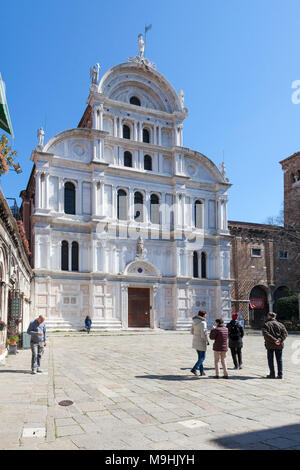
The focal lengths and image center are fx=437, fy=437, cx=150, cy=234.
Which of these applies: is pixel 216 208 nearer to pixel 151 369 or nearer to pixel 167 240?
pixel 167 240

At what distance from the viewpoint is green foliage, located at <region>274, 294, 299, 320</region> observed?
121 ft

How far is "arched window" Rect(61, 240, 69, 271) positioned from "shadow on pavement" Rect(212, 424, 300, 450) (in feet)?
88.3

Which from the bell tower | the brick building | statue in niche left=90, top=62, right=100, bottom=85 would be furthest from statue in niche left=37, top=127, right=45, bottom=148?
the bell tower

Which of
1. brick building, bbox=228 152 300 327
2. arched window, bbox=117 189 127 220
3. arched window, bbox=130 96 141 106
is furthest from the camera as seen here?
brick building, bbox=228 152 300 327

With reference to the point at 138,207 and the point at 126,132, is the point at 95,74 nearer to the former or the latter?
the point at 126,132

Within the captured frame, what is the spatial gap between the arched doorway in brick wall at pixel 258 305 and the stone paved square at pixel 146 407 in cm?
2803

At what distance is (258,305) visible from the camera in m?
41.4

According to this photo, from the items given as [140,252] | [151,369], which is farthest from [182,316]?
[151,369]

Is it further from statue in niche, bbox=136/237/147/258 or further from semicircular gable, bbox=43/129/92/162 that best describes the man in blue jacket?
semicircular gable, bbox=43/129/92/162

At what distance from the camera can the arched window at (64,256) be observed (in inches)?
1268

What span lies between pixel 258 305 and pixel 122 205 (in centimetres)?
1681

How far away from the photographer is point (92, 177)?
33.3m

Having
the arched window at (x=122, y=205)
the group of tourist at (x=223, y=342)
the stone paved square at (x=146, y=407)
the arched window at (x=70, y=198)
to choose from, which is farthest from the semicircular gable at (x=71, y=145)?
the group of tourist at (x=223, y=342)

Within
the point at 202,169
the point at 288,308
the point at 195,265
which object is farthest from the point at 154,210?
the point at 288,308
